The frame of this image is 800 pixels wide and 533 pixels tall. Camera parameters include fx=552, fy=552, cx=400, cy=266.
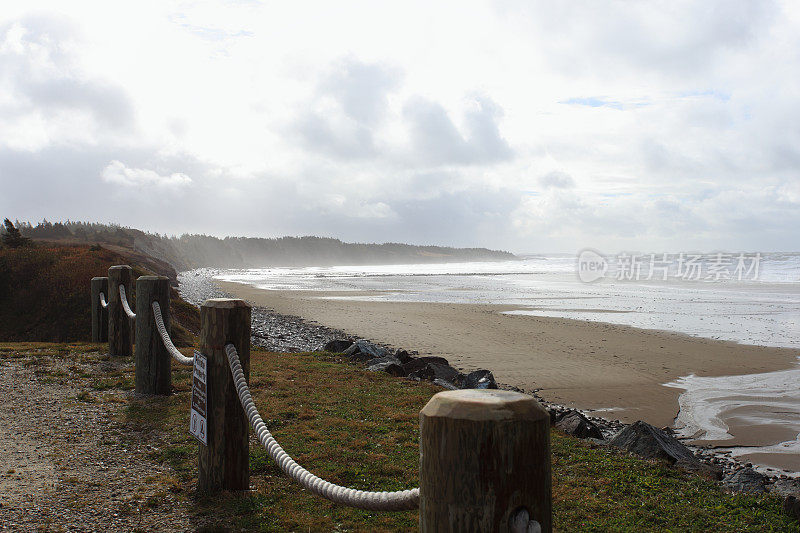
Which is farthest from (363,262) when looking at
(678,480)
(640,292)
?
(678,480)

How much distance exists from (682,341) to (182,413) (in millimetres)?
14326

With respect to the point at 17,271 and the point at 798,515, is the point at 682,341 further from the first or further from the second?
the point at 17,271

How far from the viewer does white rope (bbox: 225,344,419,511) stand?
2.15 meters

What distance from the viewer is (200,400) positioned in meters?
4.25

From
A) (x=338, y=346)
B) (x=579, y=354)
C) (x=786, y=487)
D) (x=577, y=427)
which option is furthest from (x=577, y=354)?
(x=786, y=487)

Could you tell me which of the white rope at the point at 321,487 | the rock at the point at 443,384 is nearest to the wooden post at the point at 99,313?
the rock at the point at 443,384

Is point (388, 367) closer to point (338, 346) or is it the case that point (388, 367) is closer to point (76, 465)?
point (338, 346)

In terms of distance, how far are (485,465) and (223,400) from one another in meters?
2.94

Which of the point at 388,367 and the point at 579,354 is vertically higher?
the point at 388,367

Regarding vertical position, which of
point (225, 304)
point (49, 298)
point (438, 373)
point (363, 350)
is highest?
point (225, 304)

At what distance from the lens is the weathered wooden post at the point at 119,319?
10.1 meters

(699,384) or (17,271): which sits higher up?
(17,271)

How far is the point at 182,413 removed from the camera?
662cm

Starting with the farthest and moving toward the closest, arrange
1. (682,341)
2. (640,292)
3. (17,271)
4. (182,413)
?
(640,292) → (682,341) → (17,271) → (182,413)
